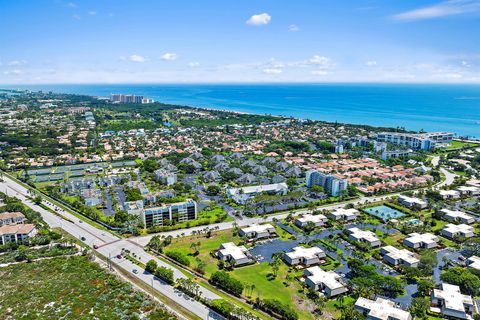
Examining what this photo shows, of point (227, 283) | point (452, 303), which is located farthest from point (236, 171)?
point (452, 303)

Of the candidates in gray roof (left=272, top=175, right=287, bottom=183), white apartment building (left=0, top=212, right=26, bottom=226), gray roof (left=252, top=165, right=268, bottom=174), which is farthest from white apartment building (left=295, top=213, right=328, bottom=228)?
white apartment building (left=0, top=212, right=26, bottom=226)

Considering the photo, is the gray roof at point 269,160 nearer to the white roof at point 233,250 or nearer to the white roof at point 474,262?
the white roof at point 233,250

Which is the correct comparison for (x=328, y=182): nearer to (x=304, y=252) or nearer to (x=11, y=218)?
(x=304, y=252)

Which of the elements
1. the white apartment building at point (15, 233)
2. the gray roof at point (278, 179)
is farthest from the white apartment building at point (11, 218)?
the gray roof at point (278, 179)

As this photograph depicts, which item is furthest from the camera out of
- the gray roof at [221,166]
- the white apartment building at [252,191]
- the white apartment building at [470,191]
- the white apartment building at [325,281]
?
the gray roof at [221,166]

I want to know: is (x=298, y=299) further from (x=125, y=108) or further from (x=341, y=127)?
(x=125, y=108)
